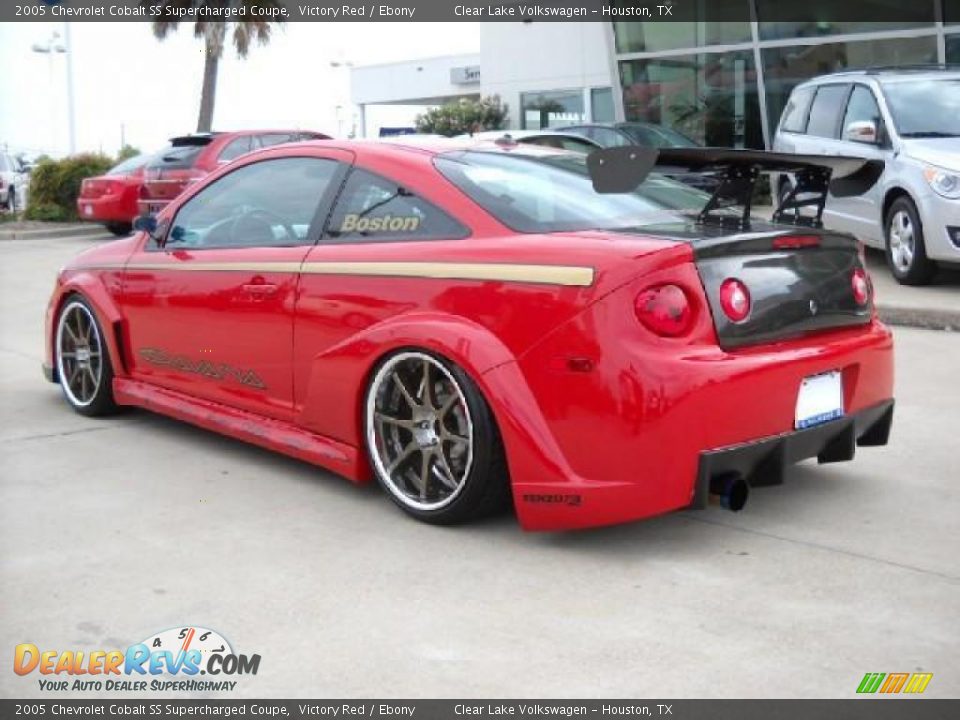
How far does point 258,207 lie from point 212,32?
24385 mm

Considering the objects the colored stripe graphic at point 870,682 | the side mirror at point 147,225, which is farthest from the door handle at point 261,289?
the colored stripe graphic at point 870,682

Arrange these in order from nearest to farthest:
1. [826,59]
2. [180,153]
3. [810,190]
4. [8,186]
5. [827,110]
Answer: [810,190] → [827,110] → [180,153] → [826,59] → [8,186]

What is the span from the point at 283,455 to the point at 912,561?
271cm

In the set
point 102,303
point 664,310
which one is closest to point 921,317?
point 664,310

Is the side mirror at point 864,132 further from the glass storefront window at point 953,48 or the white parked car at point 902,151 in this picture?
the glass storefront window at point 953,48

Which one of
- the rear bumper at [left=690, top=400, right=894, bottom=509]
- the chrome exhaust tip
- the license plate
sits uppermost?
the license plate

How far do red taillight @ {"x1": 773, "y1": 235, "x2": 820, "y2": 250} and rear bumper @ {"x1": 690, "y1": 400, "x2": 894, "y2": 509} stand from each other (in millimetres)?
626

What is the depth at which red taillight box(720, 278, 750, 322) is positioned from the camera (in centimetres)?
394

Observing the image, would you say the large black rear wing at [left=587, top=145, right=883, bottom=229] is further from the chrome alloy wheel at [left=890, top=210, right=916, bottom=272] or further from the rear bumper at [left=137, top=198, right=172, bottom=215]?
the rear bumper at [left=137, top=198, right=172, bottom=215]

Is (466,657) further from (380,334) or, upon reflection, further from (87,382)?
(87,382)

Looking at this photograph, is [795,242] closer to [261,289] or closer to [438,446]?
[438,446]

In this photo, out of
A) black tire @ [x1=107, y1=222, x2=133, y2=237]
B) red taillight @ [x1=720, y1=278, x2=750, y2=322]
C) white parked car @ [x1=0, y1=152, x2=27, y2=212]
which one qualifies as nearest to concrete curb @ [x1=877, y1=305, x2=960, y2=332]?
red taillight @ [x1=720, y1=278, x2=750, y2=322]

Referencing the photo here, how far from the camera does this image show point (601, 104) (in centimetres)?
2464

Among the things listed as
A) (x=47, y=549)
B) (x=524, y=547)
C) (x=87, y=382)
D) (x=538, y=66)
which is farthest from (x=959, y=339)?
(x=538, y=66)
